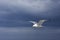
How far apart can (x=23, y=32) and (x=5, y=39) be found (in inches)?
43.6

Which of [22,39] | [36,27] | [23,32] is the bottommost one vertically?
[36,27]

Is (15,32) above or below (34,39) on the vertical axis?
above

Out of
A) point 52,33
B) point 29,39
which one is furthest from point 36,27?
point 52,33

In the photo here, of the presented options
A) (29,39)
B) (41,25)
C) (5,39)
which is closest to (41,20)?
(41,25)

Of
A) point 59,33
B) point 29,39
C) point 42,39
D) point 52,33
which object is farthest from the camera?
point 52,33

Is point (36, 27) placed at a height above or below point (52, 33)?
below

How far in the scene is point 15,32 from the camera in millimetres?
9555

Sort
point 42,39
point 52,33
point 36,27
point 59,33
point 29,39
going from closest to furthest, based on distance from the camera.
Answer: point 36,27
point 29,39
point 42,39
point 59,33
point 52,33

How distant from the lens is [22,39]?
24.3 feet

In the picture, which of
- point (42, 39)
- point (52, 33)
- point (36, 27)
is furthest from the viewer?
point (52, 33)

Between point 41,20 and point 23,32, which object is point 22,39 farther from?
point 41,20

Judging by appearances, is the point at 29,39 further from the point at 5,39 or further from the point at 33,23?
the point at 33,23

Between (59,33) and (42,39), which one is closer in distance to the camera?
(42,39)

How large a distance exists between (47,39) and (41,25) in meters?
2.40
